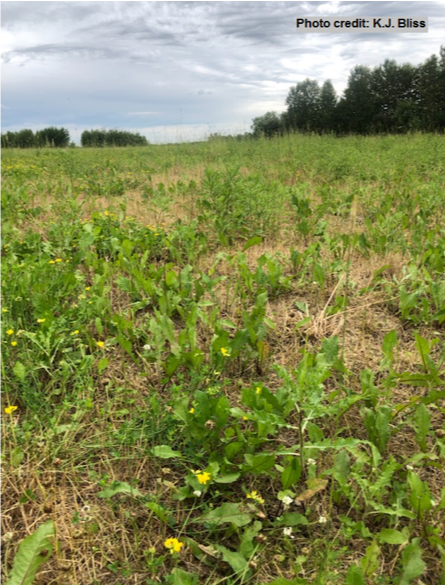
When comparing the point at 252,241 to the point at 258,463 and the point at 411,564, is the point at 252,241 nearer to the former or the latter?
the point at 258,463

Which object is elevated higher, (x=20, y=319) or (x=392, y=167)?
(x=392, y=167)

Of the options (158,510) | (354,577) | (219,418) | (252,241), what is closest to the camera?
(354,577)

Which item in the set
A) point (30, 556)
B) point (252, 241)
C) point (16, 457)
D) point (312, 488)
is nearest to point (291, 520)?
point (312, 488)

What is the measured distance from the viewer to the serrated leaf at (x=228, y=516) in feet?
4.89

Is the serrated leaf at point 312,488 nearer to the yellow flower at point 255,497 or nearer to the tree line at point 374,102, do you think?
the yellow flower at point 255,497

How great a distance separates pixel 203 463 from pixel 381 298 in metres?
1.83

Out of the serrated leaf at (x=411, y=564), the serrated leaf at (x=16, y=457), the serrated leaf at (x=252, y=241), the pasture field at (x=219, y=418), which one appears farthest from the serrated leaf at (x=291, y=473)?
the serrated leaf at (x=252, y=241)

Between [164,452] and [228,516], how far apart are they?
0.35 metres

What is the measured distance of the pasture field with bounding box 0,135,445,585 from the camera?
1438 millimetres

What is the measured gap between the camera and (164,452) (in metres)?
1.70

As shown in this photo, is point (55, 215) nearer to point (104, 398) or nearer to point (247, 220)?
point (247, 220)

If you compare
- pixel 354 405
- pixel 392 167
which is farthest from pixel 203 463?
pixel 392 167

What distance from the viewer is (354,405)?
81.0 inches

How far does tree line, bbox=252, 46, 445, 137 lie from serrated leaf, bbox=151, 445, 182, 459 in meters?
28.1
